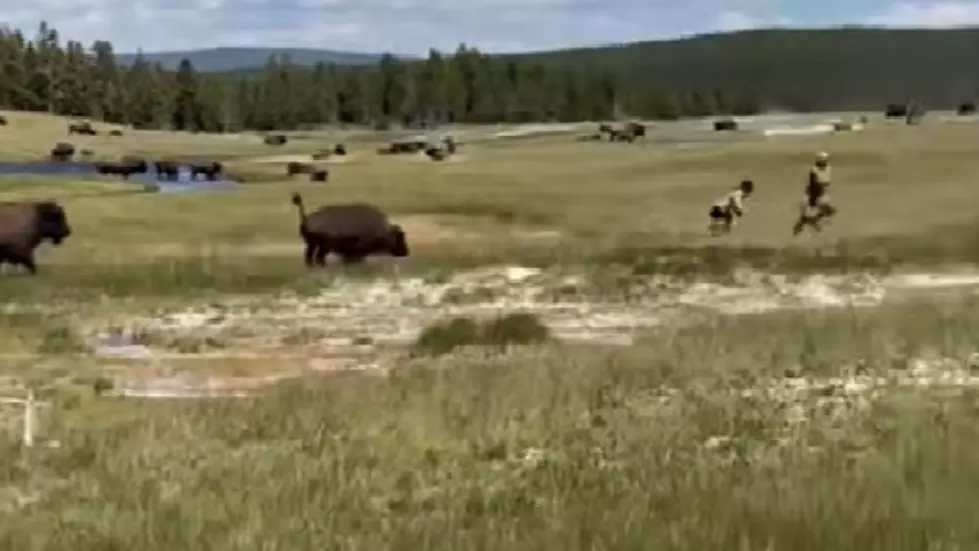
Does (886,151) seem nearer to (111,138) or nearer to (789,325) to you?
(789,325)

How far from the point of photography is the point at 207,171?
76.0 m

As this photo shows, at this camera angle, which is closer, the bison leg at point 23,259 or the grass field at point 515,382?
the grass field at point 515,382

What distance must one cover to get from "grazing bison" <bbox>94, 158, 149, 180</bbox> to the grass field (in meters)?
28.1

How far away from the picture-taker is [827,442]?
12.7m

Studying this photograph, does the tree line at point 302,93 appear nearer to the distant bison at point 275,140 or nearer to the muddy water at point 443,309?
the distant bison at point 275,140

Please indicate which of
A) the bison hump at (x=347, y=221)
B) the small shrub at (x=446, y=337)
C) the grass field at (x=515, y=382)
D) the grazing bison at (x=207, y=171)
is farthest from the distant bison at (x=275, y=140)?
the small shrub at (x=446, y=337)

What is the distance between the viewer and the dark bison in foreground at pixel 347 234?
35.0 metres

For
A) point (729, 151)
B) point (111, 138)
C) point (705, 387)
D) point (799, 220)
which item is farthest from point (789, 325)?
point (111, 138)

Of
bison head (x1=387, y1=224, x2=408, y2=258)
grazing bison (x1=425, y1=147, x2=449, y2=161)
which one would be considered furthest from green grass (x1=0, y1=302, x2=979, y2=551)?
grazing bison (x1=425, y1=147, x2=449, y2=161)

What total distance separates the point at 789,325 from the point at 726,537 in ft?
46.6

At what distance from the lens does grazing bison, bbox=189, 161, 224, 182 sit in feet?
246

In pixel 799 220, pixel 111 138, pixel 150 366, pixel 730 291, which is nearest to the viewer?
pixel 150 366

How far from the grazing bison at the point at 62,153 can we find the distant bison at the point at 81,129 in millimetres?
13966

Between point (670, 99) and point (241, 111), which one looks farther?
point (670, 99)
